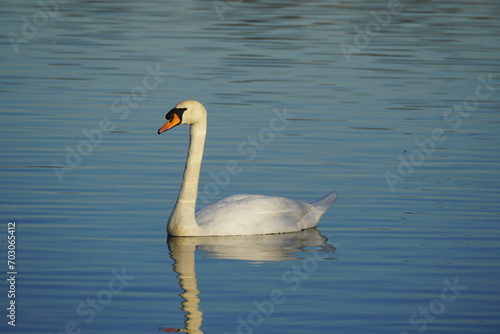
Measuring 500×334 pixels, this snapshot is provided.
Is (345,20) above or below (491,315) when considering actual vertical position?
above

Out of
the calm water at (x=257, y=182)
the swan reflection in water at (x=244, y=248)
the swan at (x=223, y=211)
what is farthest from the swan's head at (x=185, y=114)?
the swan reflection in water at (x=244, y=248)

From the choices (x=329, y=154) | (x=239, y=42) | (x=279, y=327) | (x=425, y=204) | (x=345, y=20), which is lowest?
(x=279, y=327)

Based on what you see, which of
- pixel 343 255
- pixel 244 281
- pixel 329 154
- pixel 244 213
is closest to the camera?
pixel 244 281

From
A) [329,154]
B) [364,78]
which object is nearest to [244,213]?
[329,154]

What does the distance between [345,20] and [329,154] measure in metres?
21.6

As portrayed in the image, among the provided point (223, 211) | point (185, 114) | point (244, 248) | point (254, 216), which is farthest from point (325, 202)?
point (185, 114)

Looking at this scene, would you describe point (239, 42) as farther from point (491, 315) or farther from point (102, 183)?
point (491, 315)

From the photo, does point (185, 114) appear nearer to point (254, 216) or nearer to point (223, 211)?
point (223, 211)

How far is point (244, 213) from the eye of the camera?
37.1ft

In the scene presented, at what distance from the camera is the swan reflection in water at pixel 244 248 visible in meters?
10.1

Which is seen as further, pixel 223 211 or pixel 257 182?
pixel 257 182

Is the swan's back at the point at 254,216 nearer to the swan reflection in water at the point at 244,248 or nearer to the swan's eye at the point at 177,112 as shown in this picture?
the swan reflection in water at the point at 244,248

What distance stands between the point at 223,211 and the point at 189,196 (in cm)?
43

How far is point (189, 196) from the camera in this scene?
11.5 m
